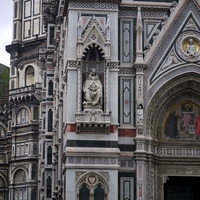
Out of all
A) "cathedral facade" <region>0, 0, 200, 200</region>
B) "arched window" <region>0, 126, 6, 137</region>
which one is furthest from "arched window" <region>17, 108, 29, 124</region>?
"cathedral facade" <region>0, 0, 200, 200</region>

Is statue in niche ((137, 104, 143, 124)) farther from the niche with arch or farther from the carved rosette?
the carved rosette

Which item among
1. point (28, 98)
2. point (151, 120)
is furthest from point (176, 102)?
point (28, 98)

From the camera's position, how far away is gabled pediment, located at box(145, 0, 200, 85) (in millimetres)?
27625

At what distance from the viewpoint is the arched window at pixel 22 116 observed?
2648 inches

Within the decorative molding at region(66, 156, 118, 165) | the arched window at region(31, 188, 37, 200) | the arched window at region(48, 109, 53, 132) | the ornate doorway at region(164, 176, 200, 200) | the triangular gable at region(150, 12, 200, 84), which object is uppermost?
the arched window at region(48, 109, 53, 132)

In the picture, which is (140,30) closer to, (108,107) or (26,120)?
(108,107)

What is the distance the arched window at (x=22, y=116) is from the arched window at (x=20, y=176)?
5.09 metres

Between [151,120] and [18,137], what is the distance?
41.1 metres

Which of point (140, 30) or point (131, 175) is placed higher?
point (140, 30)

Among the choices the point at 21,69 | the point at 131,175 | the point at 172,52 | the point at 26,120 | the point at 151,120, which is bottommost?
the point at 131,175

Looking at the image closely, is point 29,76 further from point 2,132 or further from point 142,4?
point 142,4

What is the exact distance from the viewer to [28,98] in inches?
2635

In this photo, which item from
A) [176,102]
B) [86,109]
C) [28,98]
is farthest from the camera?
[28,98]

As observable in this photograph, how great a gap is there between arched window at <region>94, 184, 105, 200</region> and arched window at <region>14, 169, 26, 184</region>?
131 feet
